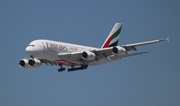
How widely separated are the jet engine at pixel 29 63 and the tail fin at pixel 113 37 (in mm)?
12810

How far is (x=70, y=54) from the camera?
71.6 meters

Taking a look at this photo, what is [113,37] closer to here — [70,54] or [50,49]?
[70,54]

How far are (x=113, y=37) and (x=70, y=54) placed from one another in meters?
13.8

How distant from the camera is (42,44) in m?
69.8

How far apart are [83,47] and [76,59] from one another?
3046mm

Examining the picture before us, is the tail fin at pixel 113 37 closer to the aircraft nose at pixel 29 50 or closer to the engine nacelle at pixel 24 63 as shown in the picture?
the engine nacelle at pixel 24 63

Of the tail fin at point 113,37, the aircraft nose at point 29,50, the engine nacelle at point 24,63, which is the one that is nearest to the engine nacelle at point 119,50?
the tail fin at point 113,37

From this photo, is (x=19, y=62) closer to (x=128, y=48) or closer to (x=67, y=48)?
(x=67, y=48)

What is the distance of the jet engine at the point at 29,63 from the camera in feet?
243

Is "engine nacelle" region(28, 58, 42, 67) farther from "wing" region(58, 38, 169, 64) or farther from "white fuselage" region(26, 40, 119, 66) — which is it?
"wing" region(58, 38, 169, 64)

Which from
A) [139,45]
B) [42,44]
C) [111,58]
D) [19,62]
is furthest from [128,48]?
[19,62]

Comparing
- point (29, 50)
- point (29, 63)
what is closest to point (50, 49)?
point (29, 50)

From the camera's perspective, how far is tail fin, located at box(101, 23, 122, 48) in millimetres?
81819

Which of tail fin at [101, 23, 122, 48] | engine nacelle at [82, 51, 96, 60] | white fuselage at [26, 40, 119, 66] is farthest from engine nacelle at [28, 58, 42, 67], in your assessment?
tail fin at [101, 23, 122, 48]
